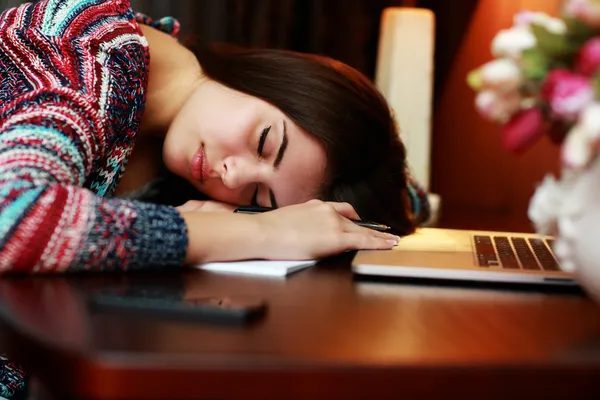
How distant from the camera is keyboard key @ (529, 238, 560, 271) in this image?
2.89 ft

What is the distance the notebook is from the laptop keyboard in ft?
0.75

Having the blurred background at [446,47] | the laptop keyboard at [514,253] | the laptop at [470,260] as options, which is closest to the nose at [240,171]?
the laptop at [470,260]

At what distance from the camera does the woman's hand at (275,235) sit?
2.81ft

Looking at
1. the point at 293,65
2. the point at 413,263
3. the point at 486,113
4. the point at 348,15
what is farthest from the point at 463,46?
the point at 486,113

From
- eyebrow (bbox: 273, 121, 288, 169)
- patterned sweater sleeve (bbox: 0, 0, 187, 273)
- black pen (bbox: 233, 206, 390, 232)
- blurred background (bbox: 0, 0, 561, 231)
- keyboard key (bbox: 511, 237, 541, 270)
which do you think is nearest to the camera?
patterned sweater sleeve (bbox: 0, 0, 187, 273)

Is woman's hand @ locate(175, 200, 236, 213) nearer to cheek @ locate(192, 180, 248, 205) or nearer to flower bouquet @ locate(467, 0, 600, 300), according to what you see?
cheek @ locate(192, 180, 248, 205)

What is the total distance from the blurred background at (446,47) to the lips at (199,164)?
152cm

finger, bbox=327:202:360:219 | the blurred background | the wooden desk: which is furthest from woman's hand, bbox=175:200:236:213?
the blurred background

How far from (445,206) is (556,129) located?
9.73 ft

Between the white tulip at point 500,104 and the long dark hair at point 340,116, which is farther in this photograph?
the long dark hair at point 340,116

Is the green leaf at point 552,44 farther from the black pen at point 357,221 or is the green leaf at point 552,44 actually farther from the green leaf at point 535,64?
the black pen at point 357,221

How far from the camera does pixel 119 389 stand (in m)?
0.45

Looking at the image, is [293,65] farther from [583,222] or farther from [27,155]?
[583,222]

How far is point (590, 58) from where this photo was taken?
47cm
